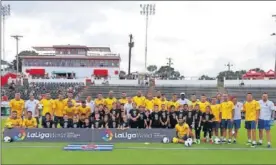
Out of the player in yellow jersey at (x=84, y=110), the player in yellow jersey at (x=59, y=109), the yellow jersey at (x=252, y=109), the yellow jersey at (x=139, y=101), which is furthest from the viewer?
the yellow jersey at (x=139, y=101)

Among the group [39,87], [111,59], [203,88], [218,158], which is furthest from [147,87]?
[218,158]

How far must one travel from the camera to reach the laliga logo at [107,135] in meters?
14.7

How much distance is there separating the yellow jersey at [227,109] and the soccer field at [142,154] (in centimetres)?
103

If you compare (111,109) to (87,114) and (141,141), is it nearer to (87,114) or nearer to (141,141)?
(87,114)

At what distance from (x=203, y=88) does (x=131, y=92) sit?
775 cm

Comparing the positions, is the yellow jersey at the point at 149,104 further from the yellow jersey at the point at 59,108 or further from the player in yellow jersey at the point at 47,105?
the player in yellow jersey at the point at 47,105

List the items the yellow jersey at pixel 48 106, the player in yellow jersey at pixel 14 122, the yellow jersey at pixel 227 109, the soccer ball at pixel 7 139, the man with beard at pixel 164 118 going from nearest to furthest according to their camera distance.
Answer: the soccer ball at pixel 7 139
the yellow jersey at pixel 227 109
the player in yellow jersey at pixel 14 122
the man with beard at pixel 164 118
the yellow jersey at pixel 48 106

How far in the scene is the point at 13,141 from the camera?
14.7 m

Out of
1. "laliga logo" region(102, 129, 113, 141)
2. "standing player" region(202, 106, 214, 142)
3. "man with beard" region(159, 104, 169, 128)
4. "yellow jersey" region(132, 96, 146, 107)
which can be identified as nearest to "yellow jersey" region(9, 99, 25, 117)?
"laliga logo" region(102, 129, 113, 141)

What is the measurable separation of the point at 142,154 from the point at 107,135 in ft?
9.51

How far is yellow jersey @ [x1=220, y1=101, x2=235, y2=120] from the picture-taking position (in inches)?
589

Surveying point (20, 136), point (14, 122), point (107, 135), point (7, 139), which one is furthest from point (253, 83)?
point (7, 139)

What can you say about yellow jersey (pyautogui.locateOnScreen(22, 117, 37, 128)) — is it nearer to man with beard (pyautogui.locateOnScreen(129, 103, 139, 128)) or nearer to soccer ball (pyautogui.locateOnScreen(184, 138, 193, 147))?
man with beard (pyautogui.locateOnScreen(129, 103, 139, 128))

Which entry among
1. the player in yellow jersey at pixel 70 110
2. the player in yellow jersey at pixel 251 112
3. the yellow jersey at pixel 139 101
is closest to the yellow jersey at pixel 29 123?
the player in yellow jersey at pixel 70 110
